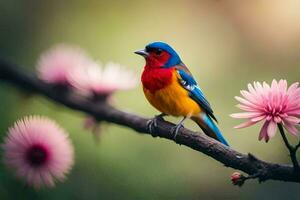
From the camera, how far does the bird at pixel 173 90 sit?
2.03 ft

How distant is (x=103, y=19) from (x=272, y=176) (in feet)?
1.21

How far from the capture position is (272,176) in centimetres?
50

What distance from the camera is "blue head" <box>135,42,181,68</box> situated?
1.97 ft

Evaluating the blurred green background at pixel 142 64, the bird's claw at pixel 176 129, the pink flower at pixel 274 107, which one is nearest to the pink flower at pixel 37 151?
Result: the blurred green background at pixel 142 64

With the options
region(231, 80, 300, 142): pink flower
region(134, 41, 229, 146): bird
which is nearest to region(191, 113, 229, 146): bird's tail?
region(134, 41, 229, 146): bird

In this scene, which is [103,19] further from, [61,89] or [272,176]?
[272,176]

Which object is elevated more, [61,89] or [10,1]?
[10,1]

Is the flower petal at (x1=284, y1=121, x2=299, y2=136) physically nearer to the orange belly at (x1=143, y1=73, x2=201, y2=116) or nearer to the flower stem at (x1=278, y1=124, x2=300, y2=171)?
the flower stem at (x1=278, y1=124, x2=300, y2=171)

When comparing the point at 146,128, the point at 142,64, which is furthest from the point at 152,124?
the point at 142,64

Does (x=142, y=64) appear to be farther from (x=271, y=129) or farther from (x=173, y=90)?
(x=271, y=129)

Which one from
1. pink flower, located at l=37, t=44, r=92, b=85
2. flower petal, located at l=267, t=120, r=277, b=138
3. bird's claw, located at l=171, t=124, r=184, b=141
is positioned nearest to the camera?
flower petal, located at l=267, t=120, r=277, b=138

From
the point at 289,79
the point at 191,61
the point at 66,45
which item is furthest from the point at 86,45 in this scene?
the point at 289,79

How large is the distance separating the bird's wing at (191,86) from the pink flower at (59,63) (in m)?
0.13

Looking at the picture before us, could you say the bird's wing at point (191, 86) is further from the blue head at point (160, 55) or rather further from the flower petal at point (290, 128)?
the flower petal at point (290, 128)
